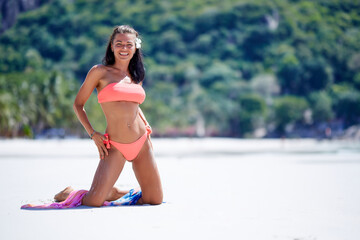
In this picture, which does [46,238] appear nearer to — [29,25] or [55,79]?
[55,79]

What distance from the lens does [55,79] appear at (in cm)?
5556

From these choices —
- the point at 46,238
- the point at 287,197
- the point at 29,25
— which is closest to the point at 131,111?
the point at 46,238

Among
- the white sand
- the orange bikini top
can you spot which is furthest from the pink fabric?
the orange bikini top

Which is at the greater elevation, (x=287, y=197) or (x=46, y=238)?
(x=46, y=238)

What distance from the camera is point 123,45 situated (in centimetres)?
555

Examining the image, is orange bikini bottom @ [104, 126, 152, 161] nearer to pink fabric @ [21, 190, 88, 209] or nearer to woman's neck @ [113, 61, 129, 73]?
pink fabric @ [21, 190, 88, 209]

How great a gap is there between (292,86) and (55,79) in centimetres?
5571

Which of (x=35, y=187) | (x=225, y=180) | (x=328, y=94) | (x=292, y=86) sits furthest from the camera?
(x=292, y=86)

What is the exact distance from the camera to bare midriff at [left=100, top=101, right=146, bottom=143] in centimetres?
534

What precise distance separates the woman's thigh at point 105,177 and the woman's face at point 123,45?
102 centimetres

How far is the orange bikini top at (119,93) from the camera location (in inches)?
210

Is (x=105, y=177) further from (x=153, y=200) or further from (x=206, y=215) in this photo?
(x=206, y=215)

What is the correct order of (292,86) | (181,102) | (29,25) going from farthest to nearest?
1. (29,25)
2. (292,86)
3. (181,102)

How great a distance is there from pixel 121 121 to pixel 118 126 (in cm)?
6
